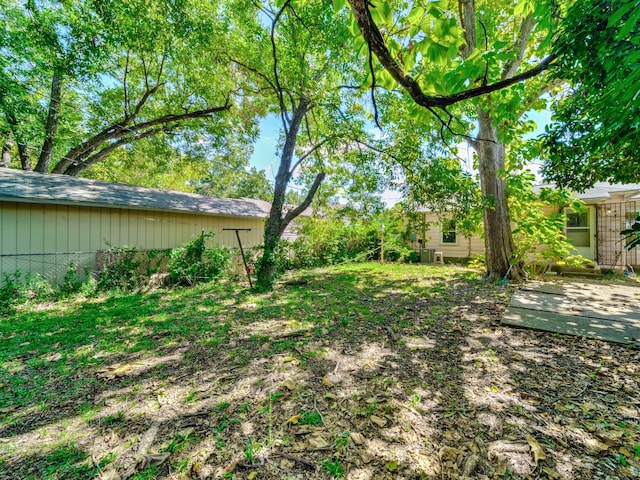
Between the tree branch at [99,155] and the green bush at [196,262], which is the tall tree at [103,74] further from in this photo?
the green bush at [196,262]

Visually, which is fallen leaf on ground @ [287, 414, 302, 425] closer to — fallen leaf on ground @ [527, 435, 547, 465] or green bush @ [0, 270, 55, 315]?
fallen leaf on ground @ [527, 435, 547, 465]

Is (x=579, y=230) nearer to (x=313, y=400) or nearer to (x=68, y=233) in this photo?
(x=313, y=400)

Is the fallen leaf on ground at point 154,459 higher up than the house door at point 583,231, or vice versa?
the house door at point 583,231

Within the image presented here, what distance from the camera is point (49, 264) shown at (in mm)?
6207

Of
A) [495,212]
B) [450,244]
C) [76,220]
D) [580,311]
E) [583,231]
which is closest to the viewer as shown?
[580,311]

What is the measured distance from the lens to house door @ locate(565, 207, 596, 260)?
30.7 feet

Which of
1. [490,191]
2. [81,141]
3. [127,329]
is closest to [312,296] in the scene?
[127,329]

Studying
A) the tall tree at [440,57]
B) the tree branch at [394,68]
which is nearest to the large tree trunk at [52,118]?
the tall tree at [440,57]

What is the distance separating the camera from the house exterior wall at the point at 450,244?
38.9 ft

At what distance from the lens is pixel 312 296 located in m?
6.07

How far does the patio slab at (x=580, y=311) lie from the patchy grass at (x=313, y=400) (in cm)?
36

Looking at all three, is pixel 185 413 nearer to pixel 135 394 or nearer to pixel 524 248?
pixel 135 394

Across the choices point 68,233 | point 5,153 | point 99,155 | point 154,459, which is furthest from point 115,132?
point 154,459

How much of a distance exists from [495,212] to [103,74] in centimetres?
1272
